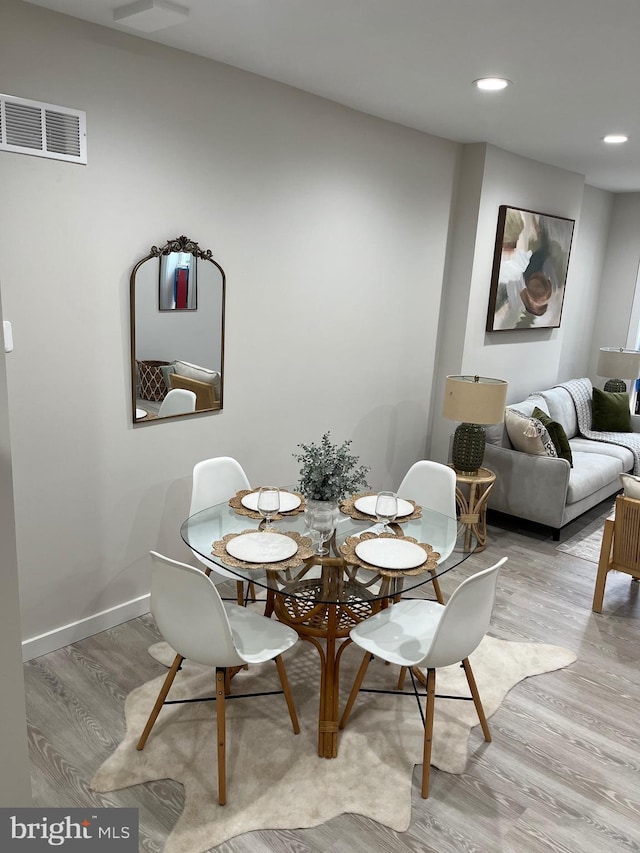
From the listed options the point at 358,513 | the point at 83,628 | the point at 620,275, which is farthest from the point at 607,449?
the point at 83,628

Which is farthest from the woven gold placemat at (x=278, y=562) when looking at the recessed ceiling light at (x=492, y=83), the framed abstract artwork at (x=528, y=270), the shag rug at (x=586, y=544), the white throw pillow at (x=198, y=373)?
the framed abstract artwork at (x=528, y=270)

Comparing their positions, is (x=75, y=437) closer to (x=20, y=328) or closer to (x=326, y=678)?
(x=20, y=328)

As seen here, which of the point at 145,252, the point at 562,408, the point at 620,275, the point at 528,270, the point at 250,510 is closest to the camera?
the point at 250,510

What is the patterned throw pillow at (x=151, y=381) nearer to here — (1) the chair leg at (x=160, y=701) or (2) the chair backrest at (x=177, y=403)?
(2) the chair backrest at (x=177, y=403)

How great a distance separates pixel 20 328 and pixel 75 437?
20.4 inches

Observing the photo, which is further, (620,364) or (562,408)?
(620,364)

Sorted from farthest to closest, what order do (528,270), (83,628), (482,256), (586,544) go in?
(528,270) < (482,256) < (586,544) < (83,628)

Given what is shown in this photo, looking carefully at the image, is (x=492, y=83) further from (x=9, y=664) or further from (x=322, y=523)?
(x=9, y=664)

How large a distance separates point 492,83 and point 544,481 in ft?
7.98

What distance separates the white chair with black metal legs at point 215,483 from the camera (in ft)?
10.1

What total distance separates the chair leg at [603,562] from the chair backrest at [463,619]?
1.55 meters

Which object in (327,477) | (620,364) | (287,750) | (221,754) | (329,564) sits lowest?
(287,750)

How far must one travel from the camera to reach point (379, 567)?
7.75 feet

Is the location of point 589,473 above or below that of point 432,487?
below
